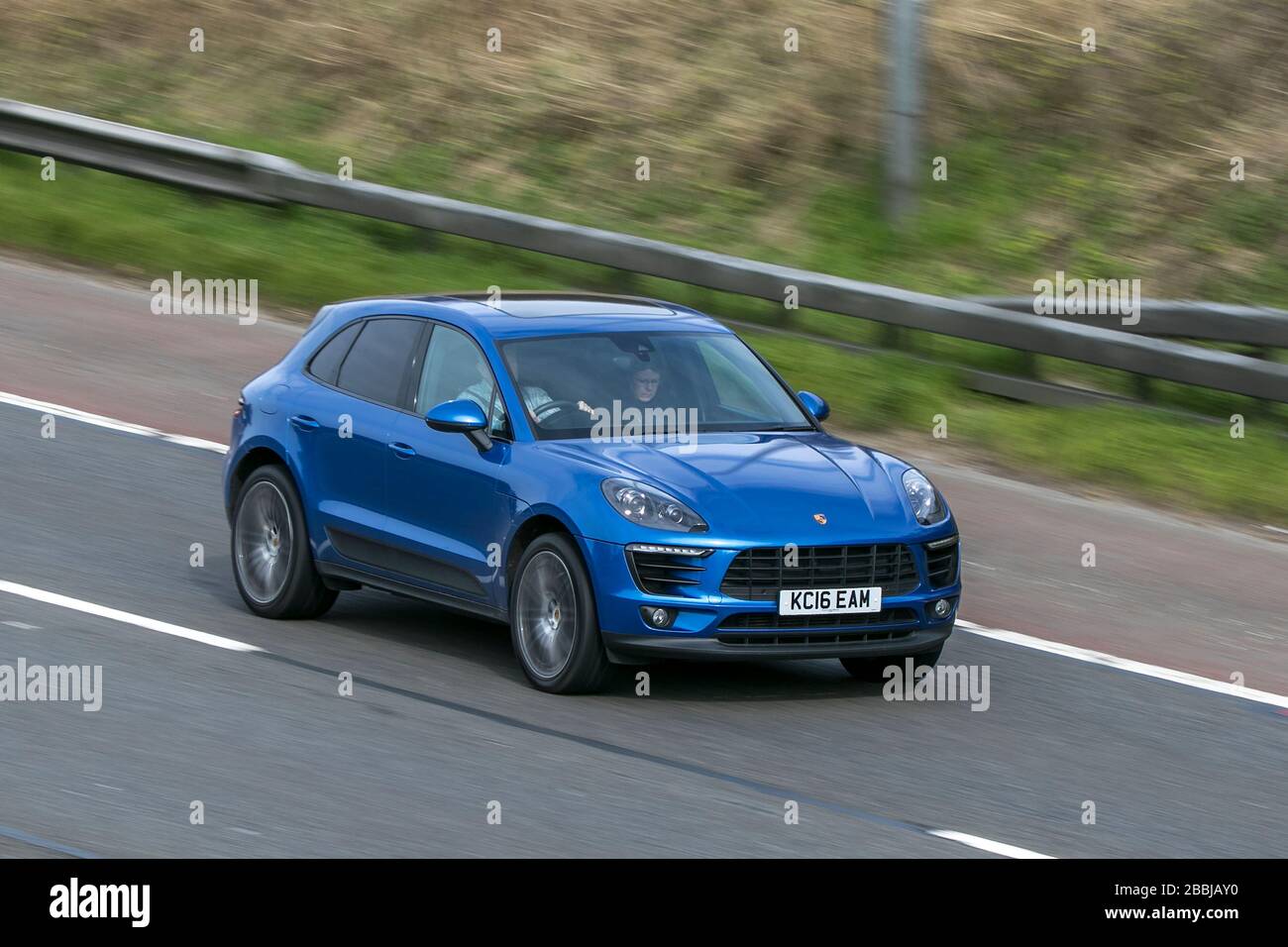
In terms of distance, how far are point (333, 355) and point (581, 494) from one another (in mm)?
2289

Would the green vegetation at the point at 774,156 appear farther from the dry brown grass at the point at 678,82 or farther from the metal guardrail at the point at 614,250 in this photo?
the metal guardrail at the point at 614,250

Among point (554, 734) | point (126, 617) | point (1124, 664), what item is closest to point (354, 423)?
point (126, 617)

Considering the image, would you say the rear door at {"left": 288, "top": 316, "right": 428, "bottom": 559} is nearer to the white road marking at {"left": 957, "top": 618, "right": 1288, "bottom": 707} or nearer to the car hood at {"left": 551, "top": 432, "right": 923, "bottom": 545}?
the car hood at {"left": 551, "top": 432, "right": 923, "bottom": 545}

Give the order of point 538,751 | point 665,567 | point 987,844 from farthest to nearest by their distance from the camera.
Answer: point 665,567, point 538,751, point 987,844

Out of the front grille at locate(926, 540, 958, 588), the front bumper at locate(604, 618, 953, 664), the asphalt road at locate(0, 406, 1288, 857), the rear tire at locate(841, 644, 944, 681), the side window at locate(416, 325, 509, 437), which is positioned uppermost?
the side window at locate(416, 325, 509, 437)

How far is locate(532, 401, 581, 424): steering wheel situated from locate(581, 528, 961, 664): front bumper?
845 mm

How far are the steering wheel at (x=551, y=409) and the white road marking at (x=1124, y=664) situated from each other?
2.67m

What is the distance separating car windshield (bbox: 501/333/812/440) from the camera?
31.0 feet

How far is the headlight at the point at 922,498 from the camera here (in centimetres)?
927

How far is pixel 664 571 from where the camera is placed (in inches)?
344

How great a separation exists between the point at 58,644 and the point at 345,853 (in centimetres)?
311

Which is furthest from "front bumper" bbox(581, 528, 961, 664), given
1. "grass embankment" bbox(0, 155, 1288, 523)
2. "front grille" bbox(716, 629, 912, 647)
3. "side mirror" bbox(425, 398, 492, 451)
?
"grass embankment" bbox(0, 155, 1288, 523)

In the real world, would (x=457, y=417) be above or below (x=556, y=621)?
above

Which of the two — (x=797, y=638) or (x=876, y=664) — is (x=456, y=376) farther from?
(x=876, y=664)
